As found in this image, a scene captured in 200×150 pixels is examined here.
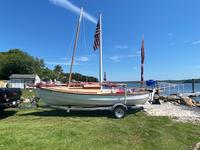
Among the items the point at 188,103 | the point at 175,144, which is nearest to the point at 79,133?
the point at 175,144

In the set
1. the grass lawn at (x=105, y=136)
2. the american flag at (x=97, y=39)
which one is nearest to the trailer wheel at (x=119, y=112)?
the grass lawn at (x=105, y=136)

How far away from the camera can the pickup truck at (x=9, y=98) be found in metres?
10.9

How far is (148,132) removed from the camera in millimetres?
8367

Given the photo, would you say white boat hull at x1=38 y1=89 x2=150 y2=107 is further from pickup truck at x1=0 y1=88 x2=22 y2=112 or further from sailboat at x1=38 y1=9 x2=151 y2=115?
pickup truck at x1=0 y1=88 x2=22 y2=112

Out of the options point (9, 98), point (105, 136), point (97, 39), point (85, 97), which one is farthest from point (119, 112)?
point (9, 98)

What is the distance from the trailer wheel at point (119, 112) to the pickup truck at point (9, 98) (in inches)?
188

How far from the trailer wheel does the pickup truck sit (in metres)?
4.78

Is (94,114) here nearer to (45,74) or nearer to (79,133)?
(79,133)

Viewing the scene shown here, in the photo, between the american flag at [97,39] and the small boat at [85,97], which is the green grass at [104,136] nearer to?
the small boat at [85,97]

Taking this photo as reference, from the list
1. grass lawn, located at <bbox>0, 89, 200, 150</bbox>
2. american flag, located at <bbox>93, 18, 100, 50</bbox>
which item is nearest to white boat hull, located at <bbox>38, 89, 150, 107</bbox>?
grass lawn, located at <bbox>0, 89, 200, 150</bbox>

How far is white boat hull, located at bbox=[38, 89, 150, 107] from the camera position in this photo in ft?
38.6

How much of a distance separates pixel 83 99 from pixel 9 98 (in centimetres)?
342

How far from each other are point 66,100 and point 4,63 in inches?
2855

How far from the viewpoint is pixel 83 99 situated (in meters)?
11.8
